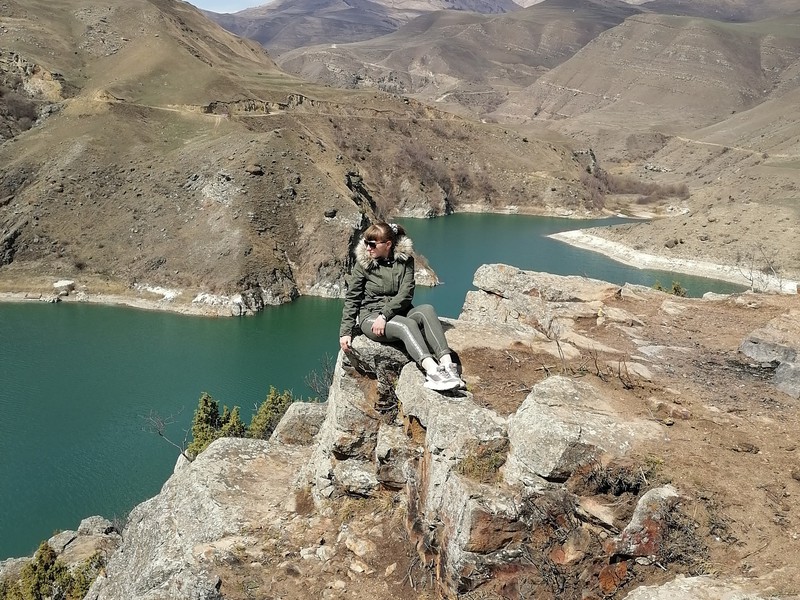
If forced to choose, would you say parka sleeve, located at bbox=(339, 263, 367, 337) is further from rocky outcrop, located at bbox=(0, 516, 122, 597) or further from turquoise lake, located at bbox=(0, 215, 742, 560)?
turquoise lake, located at bbox=(0, 215, 742, 560)

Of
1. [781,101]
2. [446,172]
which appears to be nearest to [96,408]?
[446,172]

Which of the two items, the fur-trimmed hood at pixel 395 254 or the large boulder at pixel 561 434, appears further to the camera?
the fur-trimmed hood at pixel 395 254

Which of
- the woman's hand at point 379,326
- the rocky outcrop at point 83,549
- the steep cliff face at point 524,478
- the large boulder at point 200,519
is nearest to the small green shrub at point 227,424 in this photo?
the rocky outcrop at point 83,549

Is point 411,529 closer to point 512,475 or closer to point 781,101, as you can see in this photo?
point 512,475

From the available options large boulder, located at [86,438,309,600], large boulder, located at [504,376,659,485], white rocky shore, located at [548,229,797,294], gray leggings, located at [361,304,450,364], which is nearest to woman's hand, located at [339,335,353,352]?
gray leggings, located at [361,304,450,364]

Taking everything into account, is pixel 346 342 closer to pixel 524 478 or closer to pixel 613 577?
pixel 524 478

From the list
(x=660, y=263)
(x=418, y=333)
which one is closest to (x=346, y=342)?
(x=418, y=333)

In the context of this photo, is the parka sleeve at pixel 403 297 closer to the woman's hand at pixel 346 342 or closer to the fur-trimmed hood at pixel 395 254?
the fur-trimmed hood at pixel 395 254
